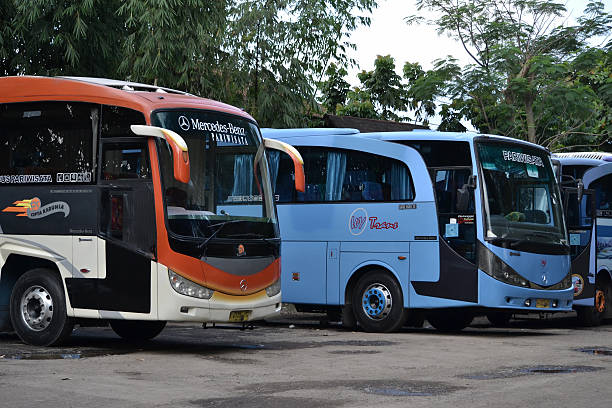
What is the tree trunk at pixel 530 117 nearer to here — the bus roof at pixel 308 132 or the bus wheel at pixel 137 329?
Answer: the bus roof at pixel 308 132

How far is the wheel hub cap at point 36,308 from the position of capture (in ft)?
43.2

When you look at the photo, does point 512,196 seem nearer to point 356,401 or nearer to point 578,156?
point 578,156

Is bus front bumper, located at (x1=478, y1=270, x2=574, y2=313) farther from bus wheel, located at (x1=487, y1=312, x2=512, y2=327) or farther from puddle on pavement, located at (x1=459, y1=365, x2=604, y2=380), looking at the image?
puddle on pavement, located at (x1=459, y1=365, x2=604, y2=380)

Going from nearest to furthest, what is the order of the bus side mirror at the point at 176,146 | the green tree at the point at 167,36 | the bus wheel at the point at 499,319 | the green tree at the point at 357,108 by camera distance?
the bus side mirror at the point at 176,146 < the bus wheel at the point at 499,319 < the green tree at the point at 167,36 < the green tree at the point at 357,108

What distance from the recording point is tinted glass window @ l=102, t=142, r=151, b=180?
12.6 meters

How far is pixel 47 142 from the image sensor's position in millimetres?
13484

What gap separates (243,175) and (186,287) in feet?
5.84

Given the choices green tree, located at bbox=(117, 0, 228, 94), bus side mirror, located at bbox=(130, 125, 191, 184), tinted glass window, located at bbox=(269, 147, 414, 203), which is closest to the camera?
bus side mirror, located at bbox=(130, 125, 191, 184)

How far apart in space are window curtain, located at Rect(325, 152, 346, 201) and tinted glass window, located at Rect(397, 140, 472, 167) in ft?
4.96

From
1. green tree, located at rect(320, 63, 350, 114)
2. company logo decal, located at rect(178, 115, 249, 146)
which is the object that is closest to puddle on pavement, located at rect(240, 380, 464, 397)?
company logo decal, located at rect(178, 115, 249, 146)

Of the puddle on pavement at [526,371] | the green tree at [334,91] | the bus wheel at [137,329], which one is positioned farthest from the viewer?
the green tree at [334,91]

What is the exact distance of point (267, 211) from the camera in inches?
538

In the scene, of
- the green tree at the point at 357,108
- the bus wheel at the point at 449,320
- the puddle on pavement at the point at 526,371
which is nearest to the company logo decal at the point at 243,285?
the puddle on pavement at the point at 526,371

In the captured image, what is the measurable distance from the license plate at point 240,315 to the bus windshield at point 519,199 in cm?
458
